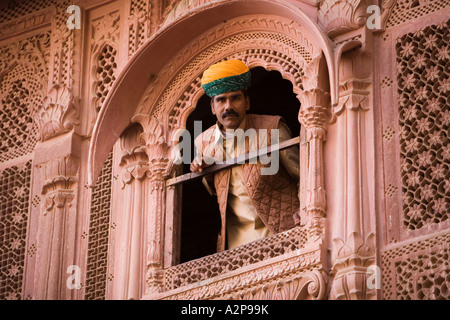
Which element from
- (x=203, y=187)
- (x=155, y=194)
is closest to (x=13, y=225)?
(x=155, y=194)

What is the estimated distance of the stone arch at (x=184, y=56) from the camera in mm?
12391

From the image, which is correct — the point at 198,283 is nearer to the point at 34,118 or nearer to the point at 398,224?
the point at 398,224

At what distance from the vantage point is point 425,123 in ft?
37.9

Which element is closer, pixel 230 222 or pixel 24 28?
pixel 230 222

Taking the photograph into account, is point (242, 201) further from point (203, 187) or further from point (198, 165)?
point (203, 187)

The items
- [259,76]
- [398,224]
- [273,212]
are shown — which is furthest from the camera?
[259,76]

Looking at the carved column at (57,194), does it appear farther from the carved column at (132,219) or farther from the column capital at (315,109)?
the column capital at (315,109)

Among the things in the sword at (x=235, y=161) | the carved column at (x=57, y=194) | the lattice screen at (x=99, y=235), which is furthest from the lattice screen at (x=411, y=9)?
the carved column at (x=57, y=194)

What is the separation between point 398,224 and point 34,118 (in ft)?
11.8

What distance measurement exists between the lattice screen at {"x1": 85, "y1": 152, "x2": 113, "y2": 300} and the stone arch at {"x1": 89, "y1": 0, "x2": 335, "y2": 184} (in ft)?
1.09

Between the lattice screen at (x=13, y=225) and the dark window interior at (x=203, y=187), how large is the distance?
123cm

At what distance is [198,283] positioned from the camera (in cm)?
1198

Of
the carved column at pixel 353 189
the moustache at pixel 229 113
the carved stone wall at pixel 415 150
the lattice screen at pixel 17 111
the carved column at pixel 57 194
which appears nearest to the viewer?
the carved stone wall at pixel 415 150

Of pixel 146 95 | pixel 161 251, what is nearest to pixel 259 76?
pixel 146 95
